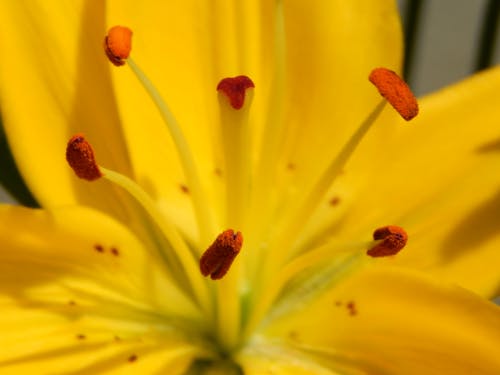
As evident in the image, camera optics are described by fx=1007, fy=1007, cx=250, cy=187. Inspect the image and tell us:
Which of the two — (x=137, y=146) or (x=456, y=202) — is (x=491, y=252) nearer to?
(x=456, y=202)

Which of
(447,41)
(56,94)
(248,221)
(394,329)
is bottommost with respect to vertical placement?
(394,329)

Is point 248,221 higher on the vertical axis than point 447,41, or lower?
lower

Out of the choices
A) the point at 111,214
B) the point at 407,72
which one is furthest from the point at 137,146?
the point at 407,72

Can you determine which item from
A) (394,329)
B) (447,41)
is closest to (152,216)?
(394,329)

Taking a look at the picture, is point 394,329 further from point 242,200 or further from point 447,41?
point 447,41

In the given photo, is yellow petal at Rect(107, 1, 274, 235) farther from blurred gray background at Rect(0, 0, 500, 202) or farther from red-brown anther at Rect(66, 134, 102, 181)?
blurred gray background at Rect(0, 0, 500, 202)

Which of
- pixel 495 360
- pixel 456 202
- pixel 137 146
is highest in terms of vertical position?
pixel 137 146

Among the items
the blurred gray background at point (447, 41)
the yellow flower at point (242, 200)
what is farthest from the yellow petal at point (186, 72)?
the blurred gray background at point (447, 41)
